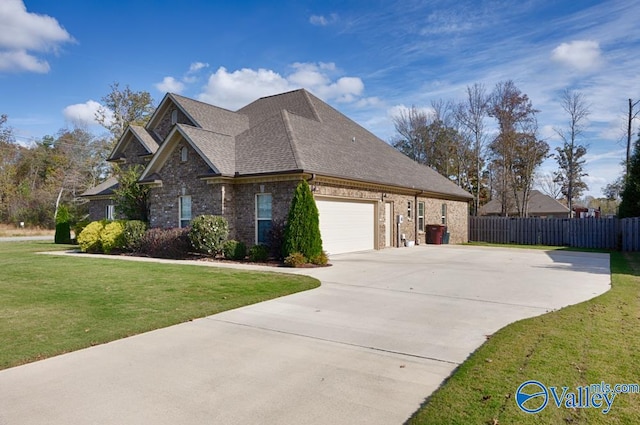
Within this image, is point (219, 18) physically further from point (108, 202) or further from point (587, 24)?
point (108, 202)

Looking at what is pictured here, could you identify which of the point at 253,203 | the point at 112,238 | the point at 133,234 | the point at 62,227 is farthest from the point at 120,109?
the point at 253,203

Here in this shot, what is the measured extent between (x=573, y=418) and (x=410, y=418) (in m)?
1.26

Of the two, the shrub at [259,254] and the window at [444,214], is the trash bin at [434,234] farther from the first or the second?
the shrub at [259,254]

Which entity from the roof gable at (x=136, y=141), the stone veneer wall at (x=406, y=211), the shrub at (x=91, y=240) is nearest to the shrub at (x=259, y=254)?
the stone veneer wall at (x=406, y=211)

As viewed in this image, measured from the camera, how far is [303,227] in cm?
1294

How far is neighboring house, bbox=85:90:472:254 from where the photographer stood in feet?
49.4

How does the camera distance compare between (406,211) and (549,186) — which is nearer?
(406,211)

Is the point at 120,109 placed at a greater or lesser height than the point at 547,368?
greater

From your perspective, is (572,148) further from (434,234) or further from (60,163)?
(60,163)

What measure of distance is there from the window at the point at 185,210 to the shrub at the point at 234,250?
9.96 feet

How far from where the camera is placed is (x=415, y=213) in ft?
71.7

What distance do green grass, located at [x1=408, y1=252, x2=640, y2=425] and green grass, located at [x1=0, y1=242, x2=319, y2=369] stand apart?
437cm

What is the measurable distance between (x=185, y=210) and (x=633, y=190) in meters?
21.6

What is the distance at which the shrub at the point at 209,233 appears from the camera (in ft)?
46.9
